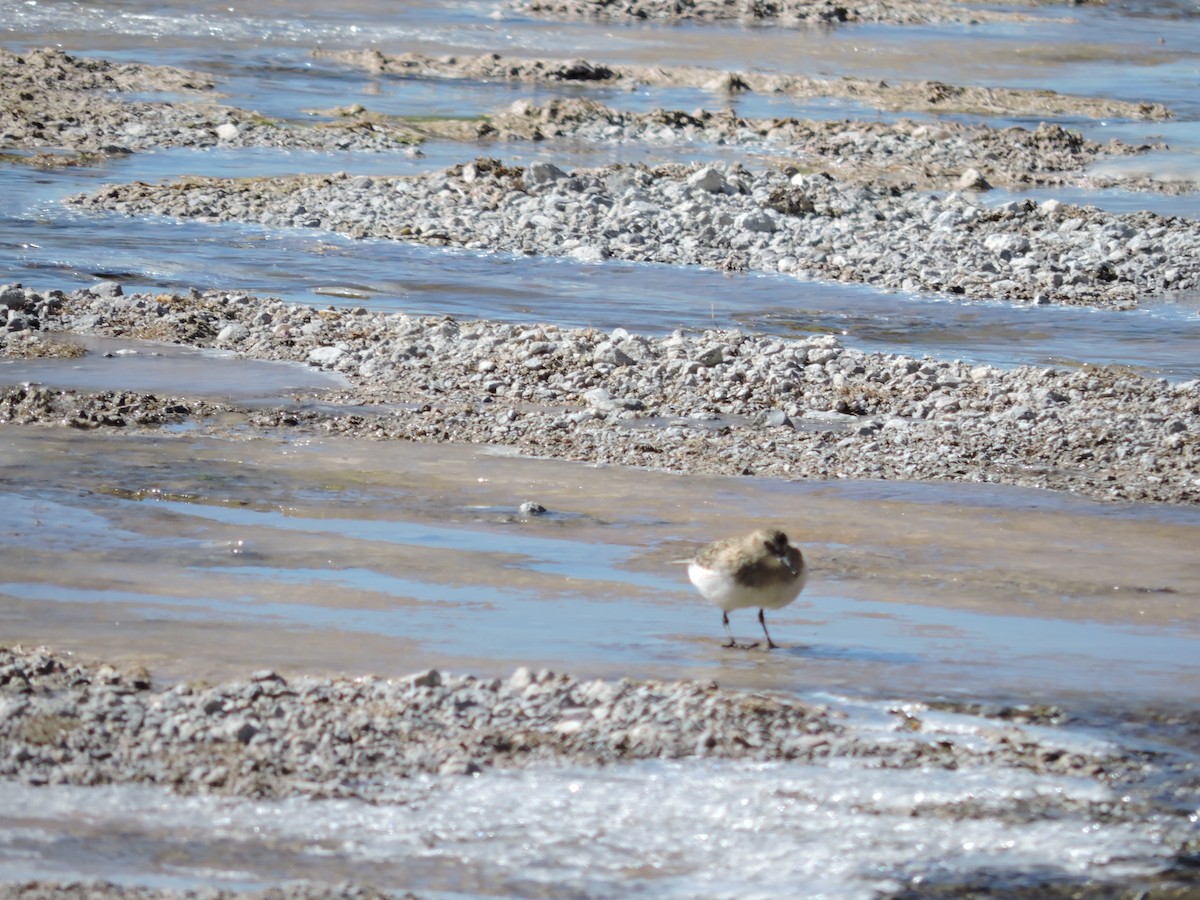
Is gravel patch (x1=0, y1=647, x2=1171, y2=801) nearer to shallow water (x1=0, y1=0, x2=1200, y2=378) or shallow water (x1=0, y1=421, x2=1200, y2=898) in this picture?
shallow water (x1=0, y1=421, x2=1200, y2=898)

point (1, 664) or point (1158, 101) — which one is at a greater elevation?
point (1158, 101)

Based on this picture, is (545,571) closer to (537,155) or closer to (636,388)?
(636,388)

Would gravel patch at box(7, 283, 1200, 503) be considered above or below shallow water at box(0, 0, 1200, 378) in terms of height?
below

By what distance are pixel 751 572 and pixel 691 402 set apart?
18.7 ft

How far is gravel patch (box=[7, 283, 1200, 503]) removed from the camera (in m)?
12.0

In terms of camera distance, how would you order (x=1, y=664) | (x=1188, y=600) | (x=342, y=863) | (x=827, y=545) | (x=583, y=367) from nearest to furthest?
(x=342, y=863)
(x=1, y=664)
(x=1188, y=600)
(x=827, y=545)
(x=583, y=367)

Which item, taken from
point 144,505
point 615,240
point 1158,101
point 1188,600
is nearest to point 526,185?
point 615,240

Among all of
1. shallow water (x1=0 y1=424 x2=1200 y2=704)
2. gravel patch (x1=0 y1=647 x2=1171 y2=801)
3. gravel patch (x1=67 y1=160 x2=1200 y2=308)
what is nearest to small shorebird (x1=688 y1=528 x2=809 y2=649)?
shallow water (x1=0 y1=424 x2=1200 y2=704)

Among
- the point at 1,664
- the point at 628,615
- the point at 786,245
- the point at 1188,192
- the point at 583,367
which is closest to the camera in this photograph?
the point at 1,664

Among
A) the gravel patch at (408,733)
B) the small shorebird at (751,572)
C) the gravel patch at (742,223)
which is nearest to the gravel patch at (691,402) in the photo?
the small shorebird at (751,572)

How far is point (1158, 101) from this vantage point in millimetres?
34625

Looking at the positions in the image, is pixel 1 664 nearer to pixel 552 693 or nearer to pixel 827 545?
pixel 552 693

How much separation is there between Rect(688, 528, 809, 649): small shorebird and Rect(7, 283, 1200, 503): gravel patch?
3.68 meters

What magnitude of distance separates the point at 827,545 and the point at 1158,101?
88.9 feet
